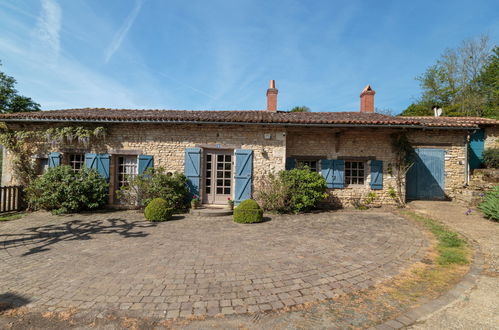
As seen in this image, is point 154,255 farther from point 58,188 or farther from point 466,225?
point 466,225

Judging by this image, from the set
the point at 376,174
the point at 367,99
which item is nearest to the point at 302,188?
the point at 376,174

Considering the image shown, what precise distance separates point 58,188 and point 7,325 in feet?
19.6

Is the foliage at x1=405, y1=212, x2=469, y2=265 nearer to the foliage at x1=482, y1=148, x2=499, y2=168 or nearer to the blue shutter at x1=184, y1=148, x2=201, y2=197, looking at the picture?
the foliage at x1=482, y1=148, x2=499, y2=168

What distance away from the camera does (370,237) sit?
467 cm

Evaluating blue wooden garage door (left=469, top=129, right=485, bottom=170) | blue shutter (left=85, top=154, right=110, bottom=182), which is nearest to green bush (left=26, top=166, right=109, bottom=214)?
blue shutter (left=85, top=154, right=110, bottom=182)

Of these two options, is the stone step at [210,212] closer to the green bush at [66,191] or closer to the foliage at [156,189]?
the foliage at [156,189]

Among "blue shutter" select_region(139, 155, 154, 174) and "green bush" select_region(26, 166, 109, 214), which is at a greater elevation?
"blue shutter" select_region(139, 155, 154, 174)

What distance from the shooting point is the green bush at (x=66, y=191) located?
22.1 ft

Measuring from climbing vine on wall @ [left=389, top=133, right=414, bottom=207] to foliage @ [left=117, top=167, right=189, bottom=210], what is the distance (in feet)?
26.5

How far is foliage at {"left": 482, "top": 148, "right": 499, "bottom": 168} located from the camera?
8773 mm

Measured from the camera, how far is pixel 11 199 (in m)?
7.39

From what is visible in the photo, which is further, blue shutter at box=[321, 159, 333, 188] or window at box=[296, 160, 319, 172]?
window at box=[296, 160, 319, 172]

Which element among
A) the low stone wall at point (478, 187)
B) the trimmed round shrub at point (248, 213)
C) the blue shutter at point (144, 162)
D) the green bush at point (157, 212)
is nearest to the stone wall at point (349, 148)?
the low stone wall at point (478, 187)

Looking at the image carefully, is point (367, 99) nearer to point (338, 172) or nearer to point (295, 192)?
point (338, 172)
